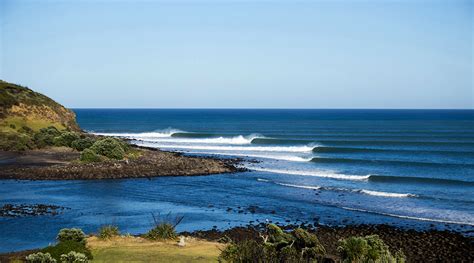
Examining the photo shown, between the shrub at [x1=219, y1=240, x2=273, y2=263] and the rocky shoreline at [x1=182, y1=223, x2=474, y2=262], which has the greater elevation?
the shrub at [x1=219, y1=240, x2=273, y2=263]

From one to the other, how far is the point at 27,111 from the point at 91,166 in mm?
24393

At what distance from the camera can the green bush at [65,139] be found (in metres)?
57.4

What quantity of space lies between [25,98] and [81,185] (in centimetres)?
3385

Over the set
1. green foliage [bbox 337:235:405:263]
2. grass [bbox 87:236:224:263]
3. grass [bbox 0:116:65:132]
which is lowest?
grass [bbox 87:236:224:263]

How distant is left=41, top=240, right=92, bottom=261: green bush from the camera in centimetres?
1680

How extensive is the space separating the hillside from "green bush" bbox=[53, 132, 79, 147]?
17.8 ft

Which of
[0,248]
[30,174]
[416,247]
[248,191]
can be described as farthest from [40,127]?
[416,247]

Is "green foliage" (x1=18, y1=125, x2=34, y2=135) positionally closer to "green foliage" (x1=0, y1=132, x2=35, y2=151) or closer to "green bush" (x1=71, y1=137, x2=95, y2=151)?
"green foliage" (x1=0, y1=132, x2=35, y2=151)

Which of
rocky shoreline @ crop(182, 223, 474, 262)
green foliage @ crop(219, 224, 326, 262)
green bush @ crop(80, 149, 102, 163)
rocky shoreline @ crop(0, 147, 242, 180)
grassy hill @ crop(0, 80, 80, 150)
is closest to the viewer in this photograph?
green foliage @ crop(219, 224, 326, 262)

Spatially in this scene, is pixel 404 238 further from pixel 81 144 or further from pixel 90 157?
pixel 81 144

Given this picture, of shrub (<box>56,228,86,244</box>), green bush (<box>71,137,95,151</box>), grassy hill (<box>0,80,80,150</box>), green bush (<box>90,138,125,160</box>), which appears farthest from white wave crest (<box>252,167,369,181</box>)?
shrub (<box>56,228,86,244</box>)

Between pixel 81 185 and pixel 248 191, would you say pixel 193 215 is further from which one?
pixel 81 185

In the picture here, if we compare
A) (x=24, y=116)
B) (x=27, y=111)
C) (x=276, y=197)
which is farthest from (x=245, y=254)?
(x=27, y=111)

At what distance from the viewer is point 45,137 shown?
57188mm
